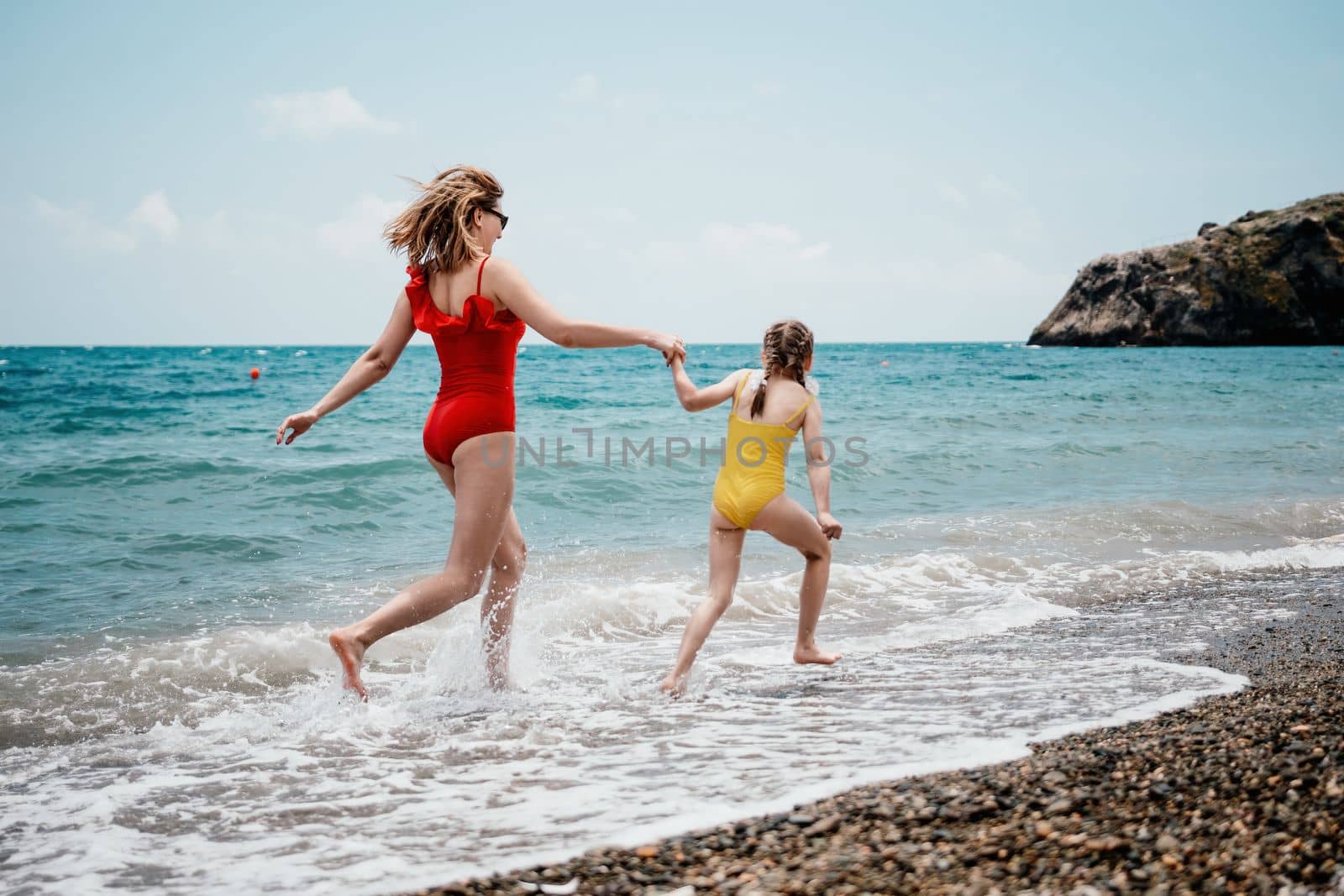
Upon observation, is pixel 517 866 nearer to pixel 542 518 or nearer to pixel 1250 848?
pixel 1250 848

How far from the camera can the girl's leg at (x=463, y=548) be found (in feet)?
13.1

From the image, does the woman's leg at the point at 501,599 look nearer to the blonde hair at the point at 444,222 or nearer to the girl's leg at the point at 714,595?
the girl's leg at the point at 714,595

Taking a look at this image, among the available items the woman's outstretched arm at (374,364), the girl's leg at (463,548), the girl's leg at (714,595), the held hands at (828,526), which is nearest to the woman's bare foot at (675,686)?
the girl's leg at (714,595)

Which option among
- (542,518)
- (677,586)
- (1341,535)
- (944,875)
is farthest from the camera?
(542,518)

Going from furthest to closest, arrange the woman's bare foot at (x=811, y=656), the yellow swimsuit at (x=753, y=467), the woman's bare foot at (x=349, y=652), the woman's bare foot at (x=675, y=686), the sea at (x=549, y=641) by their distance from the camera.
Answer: the woman's bare foot at (x=811, y=656) < the yellow swimsuit at (x=753, y=467) < the woman's bare foot at (x=675, y=686) < the woman's bare foot at (x=349, y=652) < the sea at (x=549, y=641)

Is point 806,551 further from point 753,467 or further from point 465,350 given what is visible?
point 465,350

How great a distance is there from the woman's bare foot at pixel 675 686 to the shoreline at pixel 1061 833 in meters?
1.52

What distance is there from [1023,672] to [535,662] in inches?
99.6

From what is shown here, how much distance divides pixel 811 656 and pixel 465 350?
7.84 feet

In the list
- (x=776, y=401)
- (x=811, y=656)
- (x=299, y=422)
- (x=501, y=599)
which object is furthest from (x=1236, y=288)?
(x=299, y=422)

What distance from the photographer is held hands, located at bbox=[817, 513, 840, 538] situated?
450cm

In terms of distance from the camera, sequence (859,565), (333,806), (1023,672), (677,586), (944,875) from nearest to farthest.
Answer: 1. (944,875)
2. (333,806)
3. (1023,672)
4. (677,586)
5. (859,565)

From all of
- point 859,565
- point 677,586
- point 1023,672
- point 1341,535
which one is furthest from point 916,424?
point 1023,672

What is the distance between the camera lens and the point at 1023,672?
469 centimetres
